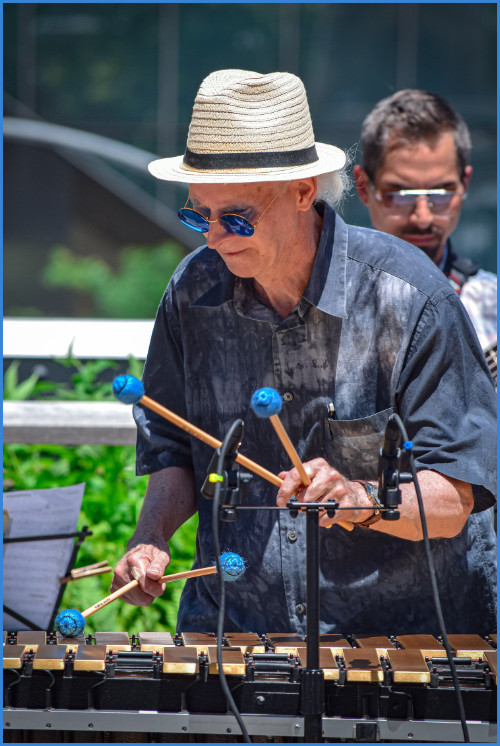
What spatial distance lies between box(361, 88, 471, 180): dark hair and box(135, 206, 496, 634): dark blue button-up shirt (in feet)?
5.17

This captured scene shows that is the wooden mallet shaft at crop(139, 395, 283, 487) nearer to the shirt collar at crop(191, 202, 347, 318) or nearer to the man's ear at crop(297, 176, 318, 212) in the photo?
the shirt collar at crop(191, 202, 347, 318)

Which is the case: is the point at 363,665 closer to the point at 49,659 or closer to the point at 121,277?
the point at 49,659

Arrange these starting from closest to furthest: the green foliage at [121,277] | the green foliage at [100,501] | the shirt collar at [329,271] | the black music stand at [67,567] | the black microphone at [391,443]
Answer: the black microphone at [391,443] < the shirt collar at [329,271] < the black music stand at [67,567] < the green foliage at [100,501] < the green foliage at [121,277]

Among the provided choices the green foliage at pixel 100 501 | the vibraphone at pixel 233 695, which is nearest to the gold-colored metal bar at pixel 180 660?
the vibraphone at pixel 233 695

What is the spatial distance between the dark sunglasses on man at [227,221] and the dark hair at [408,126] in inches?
72.9

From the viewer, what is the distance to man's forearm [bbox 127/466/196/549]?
8.87 feet

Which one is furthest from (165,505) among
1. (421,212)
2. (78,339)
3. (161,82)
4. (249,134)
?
(161,82)

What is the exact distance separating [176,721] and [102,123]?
32.3 feet

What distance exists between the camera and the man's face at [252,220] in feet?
7.79

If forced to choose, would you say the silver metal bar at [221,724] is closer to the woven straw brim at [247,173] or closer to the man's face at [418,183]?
the woven straw brim at [247,173]

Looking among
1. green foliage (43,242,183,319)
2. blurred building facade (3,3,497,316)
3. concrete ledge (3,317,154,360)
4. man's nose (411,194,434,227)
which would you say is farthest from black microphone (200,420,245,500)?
green foliage (43,242,183,319)

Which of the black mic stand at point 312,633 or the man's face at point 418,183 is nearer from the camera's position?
the black mic stand at point 312,633

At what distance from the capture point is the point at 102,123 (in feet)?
37.1

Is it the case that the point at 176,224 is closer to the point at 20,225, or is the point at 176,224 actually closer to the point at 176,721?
the point at 20,225
